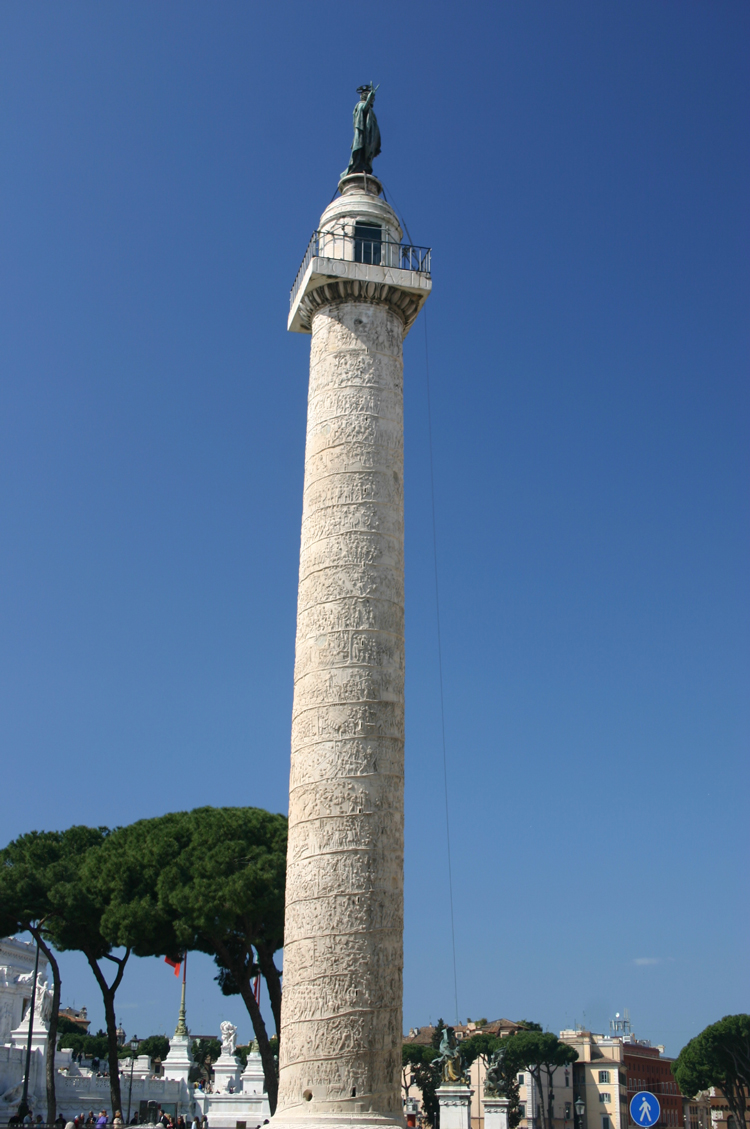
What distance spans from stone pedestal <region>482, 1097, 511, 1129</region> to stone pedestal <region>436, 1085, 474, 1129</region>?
889 mm

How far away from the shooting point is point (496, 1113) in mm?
28188

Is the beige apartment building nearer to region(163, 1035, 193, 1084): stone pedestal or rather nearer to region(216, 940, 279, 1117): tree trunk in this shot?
region(163, 1035, 193, 1084): stone pedestal

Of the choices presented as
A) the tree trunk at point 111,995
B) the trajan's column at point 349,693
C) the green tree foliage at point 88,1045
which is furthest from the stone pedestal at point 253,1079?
the green tree foliage at point 88,1045

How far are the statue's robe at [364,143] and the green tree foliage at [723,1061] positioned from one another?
36.9 m

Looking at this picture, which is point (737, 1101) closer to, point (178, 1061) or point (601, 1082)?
point (601, 1082)

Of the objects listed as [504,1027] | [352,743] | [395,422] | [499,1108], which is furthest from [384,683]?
[504,1027]

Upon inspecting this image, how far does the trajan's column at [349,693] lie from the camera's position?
463 inches

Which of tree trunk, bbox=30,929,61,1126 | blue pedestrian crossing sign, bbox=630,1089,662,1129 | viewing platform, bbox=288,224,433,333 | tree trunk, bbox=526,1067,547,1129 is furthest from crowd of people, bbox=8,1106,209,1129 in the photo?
tree trunk, bbox=526,1067,547,1129

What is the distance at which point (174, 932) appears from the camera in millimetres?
20672

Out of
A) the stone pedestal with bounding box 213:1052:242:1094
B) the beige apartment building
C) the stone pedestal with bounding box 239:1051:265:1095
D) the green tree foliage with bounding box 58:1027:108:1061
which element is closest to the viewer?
the stone pedestal with bounding box 239:1051:265:1095

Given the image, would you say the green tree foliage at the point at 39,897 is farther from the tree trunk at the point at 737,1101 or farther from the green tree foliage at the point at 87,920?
the tree trunk at the point at 737,1101

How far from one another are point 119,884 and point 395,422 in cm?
1180

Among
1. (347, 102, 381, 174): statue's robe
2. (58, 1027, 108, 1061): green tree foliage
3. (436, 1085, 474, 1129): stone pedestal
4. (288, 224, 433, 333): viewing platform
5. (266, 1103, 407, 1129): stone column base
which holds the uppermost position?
(347, 102, 381, 174): statue's robe

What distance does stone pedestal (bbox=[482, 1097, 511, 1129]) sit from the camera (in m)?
28.0
